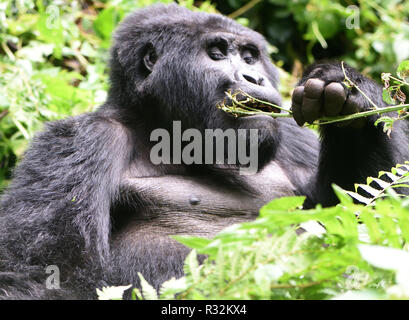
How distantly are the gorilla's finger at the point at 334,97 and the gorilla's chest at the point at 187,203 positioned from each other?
851 mm

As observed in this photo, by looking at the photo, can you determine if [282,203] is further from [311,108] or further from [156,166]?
[156,166]

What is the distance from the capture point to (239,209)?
322 cm

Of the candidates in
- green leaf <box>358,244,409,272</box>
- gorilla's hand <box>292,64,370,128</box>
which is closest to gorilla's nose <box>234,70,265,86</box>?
gorilla's hand <box>292,64,370,128</box>

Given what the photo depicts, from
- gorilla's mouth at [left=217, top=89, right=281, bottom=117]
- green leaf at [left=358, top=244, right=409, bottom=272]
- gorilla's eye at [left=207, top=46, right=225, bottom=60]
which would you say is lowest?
green leaf at [left=358, top=244, right=409, bottom=272]

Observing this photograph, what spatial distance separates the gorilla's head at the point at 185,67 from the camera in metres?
3.20

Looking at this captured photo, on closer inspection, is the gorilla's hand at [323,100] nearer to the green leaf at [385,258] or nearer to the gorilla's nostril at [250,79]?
the gorilla's nostril at [250,79]

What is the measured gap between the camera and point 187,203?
10.4 ft

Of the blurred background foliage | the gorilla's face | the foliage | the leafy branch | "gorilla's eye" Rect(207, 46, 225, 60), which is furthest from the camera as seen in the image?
the foliage

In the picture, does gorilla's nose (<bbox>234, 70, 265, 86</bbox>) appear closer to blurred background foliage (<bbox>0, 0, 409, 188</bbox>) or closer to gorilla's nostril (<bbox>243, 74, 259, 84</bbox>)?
gorilla's nostril (<bbox>243, 74, 259, 84</bbox>)

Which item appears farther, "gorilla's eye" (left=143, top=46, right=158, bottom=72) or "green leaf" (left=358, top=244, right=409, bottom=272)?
"gorilla's eye" (left=143, top=46, right=158, bottom=72)

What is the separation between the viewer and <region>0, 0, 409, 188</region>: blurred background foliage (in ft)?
14.2

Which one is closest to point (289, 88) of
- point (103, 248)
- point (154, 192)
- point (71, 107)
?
point (71, 107)

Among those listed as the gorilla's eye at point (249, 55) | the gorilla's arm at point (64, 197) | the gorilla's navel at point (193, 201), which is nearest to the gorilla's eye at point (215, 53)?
the gorilla's eye at point (249, 55)

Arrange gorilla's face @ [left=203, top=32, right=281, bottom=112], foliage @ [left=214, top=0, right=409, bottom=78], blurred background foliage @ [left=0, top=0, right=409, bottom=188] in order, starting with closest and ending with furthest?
gorilla's face @ [left=203, top=32, right=281, bottom=112] < blurred background foliage @ [left=0, top=0, right=409, bottom=188] < foliage @ [left=214, top=0, right=409, bottom=78]
